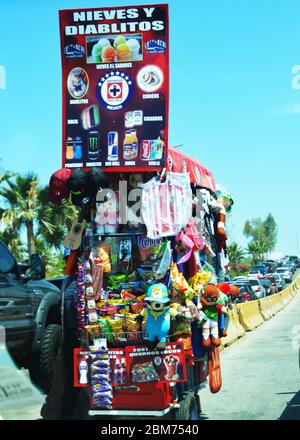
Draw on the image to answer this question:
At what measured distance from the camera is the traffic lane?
9.18 meters

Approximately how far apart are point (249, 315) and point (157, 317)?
15862mm

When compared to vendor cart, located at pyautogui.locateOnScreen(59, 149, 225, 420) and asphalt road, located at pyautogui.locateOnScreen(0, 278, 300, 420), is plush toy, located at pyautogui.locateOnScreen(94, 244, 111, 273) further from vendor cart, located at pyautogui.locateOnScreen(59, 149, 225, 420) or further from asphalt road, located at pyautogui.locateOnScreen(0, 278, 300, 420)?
asphalt road, located at pyautogui.locateOnScreen(0, 278, 300, 420)

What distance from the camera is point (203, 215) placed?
26.8ft

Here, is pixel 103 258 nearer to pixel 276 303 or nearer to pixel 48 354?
pixel 48 354

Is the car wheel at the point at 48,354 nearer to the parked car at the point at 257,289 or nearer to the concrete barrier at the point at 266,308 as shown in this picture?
the concrete barrier at the point at 266,308

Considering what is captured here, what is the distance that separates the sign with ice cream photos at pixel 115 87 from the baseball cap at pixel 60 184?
0.18m

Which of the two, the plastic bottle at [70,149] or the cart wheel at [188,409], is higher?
the plastic bottle at [70,149]

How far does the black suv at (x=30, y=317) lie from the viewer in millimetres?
8133

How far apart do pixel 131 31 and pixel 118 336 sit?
325 cm

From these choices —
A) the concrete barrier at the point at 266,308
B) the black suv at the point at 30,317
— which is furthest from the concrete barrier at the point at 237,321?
the black suv at the point at 30,317

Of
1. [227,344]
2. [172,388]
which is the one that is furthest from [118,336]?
[227,344]

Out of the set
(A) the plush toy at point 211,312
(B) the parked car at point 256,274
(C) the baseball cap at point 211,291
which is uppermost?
(C) the baseball cap at point 211,291

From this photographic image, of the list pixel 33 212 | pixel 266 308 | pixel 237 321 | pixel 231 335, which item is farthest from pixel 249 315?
pixel 33 212
